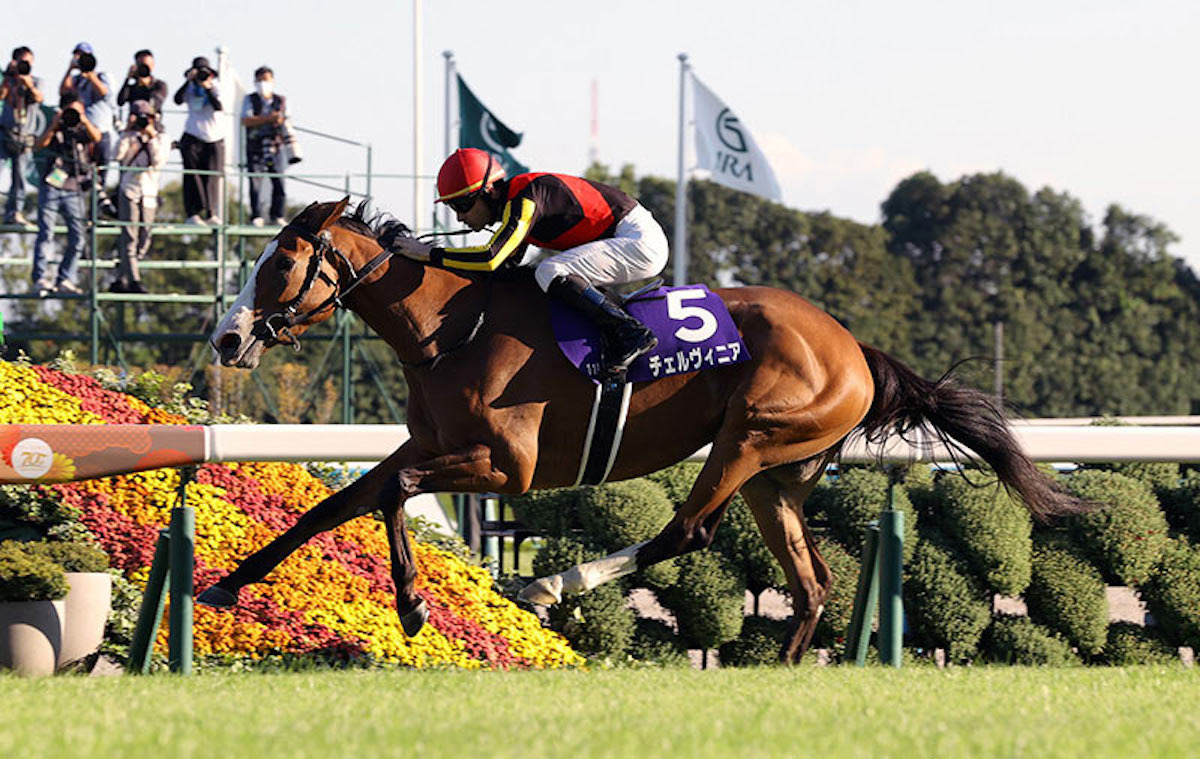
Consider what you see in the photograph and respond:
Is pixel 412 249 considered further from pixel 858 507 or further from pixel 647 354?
pixel 858 507

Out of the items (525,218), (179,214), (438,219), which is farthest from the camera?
(179,214)

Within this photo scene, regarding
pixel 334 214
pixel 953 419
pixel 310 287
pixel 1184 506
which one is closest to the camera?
pixel 310 287

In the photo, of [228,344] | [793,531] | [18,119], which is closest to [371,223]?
[228,344]

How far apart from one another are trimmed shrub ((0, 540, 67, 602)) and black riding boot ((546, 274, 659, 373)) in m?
1.96

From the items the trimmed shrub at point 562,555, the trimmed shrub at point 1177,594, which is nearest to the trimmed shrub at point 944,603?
the trimmed shrub at point 1177,594

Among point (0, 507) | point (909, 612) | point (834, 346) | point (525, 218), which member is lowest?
point (909, 612)

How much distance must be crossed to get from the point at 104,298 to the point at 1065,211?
45308 mm

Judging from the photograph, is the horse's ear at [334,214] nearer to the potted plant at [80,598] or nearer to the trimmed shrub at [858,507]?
the potted plant at [80,598]

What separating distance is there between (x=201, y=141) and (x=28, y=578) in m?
8.83

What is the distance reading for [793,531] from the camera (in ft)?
20.7

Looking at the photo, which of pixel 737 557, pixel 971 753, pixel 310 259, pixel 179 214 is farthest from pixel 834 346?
pixel 179 214

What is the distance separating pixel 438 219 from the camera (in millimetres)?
15609

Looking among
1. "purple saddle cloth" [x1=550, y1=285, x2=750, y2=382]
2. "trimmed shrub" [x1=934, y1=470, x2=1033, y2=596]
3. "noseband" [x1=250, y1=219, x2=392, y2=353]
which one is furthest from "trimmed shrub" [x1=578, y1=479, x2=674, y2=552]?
"noseband" [x1=250, y1=219, x2=392, y2=353]

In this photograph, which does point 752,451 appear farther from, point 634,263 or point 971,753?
point 971,753
